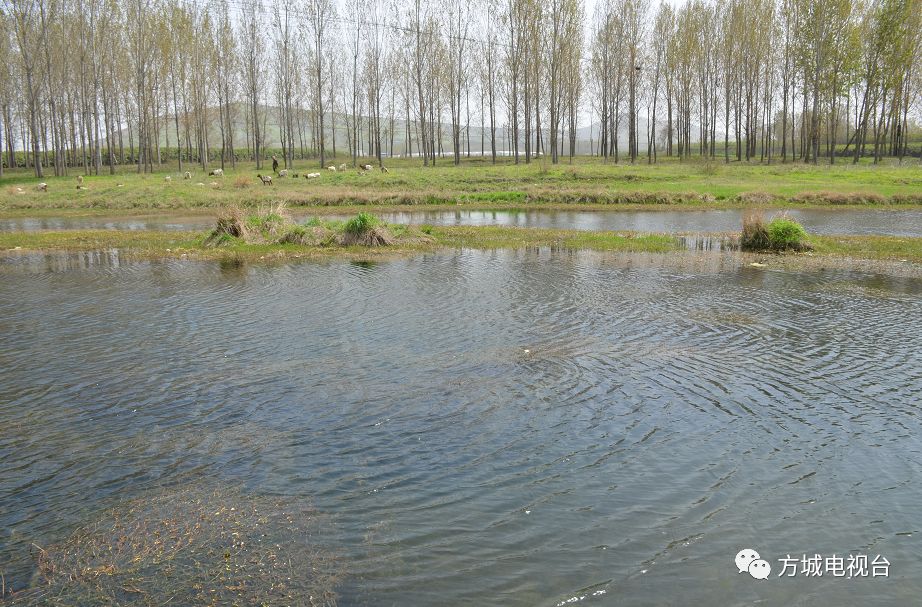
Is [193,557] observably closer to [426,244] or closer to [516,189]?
[426,244]

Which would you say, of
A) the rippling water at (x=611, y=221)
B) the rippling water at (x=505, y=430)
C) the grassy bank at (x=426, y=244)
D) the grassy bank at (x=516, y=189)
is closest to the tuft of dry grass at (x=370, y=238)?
the grassy bank at (x=426, y=244)

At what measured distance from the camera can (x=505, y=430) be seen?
680 centimetres

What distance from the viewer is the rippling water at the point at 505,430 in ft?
15.3

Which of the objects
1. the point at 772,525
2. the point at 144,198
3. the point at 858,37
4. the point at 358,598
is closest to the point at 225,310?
the point at 358,598

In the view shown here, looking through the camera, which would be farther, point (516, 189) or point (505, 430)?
point (516, 189)

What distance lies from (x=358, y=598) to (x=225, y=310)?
29.7 feet

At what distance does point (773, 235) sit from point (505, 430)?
1678 cm

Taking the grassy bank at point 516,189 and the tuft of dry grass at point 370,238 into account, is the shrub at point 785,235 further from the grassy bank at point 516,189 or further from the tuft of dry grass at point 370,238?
the grassy bank at point 516,189

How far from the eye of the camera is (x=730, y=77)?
6456 centimetres

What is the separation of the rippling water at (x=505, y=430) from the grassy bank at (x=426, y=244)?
680cm

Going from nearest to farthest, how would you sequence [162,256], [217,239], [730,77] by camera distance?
1. [162,256]
2. [217,239]
3. [730,77]

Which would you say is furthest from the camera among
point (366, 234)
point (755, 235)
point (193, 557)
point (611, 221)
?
point (611, 221)

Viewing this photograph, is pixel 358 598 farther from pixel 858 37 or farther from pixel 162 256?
pixel 858 37

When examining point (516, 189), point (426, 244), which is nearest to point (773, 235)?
point (426, 244)
